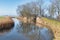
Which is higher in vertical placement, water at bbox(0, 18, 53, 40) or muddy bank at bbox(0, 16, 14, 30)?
muddy bank at bbox(0, 16, 14, 30)

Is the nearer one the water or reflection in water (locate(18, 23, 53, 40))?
the water

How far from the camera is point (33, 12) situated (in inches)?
2633

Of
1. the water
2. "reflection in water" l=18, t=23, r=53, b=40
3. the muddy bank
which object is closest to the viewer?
the water

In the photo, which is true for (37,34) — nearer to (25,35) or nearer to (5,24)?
(25,35)

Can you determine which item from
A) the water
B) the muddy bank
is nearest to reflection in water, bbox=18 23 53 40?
the water

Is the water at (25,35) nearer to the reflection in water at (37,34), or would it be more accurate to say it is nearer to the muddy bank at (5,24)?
the reflection in water at (37,34)

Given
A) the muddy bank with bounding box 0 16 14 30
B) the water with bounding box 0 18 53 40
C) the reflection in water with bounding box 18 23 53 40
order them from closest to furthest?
the water with bounding box 0 18 53 40 → the reflection in water with bounding box 18 23 53 40 → the muddy bank with bounding box 0 16 14 30

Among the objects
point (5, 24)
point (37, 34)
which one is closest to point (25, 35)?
point (37, 34)

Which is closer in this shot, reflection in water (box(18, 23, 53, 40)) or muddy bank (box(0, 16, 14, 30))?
reflection in water (box(18, 23, 53, 40))

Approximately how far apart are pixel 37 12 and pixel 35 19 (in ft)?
21.9

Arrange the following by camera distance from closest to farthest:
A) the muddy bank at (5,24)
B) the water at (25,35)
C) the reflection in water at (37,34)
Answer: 1. the water at (25,35)
2. the reflection in water at (37,34)
3. the muddy bank at (5,24)

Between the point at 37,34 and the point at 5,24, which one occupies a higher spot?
the point at 5,24

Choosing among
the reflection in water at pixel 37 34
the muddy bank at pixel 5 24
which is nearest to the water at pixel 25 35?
the reflection in water at pixel 37 34

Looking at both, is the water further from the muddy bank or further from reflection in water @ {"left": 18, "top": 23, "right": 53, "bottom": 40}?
the muddy bank
